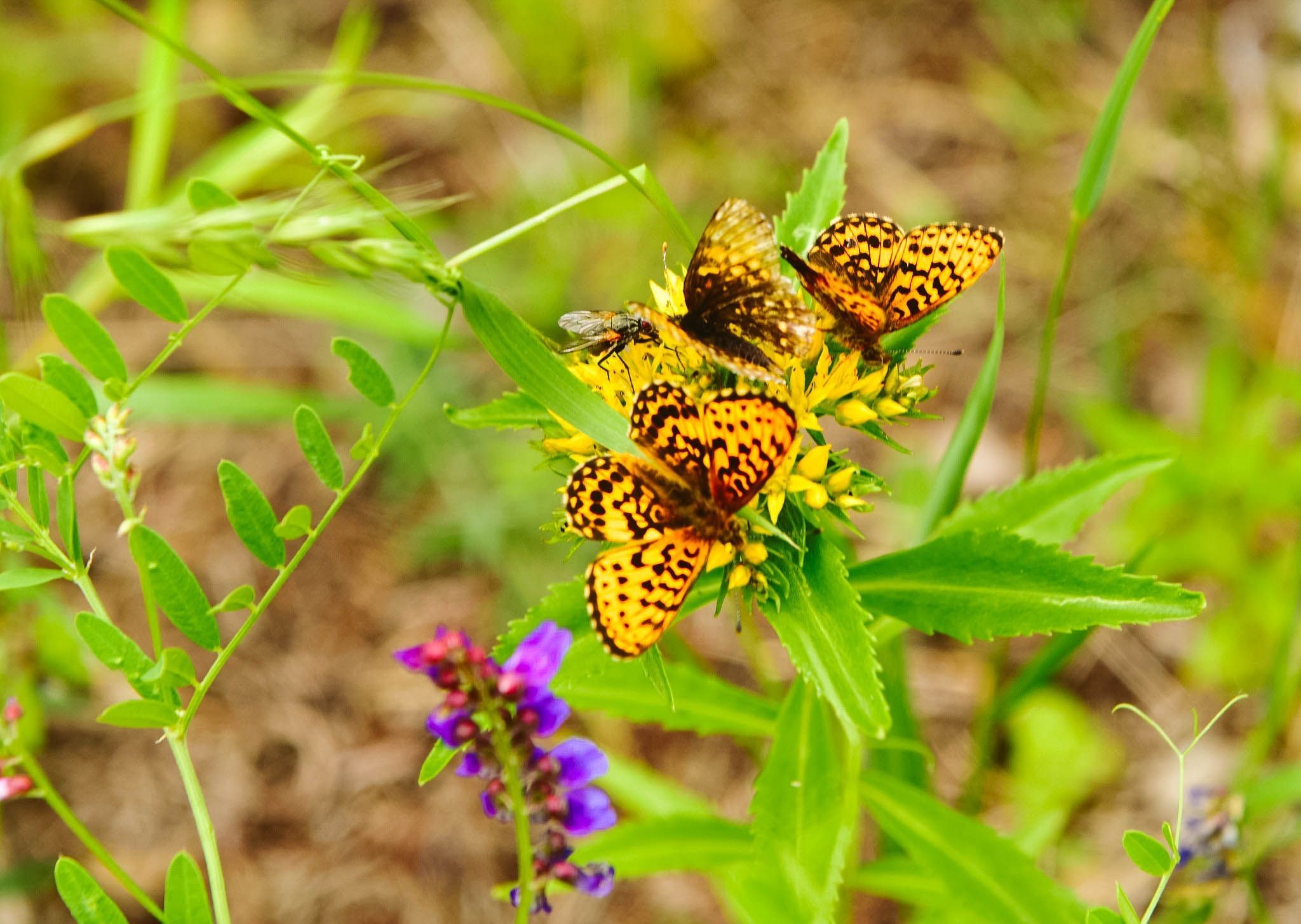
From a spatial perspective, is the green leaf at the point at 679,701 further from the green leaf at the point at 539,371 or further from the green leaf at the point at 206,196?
the green leaf at the point at 206,196

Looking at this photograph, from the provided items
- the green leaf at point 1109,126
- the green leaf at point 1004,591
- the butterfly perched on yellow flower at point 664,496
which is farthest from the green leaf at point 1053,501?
the butterfly perched on yellow flower at point 664,496

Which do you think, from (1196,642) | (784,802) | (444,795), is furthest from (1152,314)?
(444,795)

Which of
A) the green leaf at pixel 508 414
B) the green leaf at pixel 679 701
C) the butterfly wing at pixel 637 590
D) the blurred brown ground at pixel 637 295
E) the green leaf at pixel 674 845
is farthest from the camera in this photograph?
the blurred brown ground at pixel 637 295

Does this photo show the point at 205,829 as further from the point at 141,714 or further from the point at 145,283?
the point at 145,283

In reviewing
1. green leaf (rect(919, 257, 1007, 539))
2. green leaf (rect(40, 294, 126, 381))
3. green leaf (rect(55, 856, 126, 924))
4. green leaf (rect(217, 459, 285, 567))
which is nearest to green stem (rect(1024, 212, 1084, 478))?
green leaf (rect(919, 257, 1007, 539))

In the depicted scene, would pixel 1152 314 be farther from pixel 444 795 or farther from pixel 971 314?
pixel 444 795

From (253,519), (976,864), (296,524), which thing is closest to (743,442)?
(296,524)
